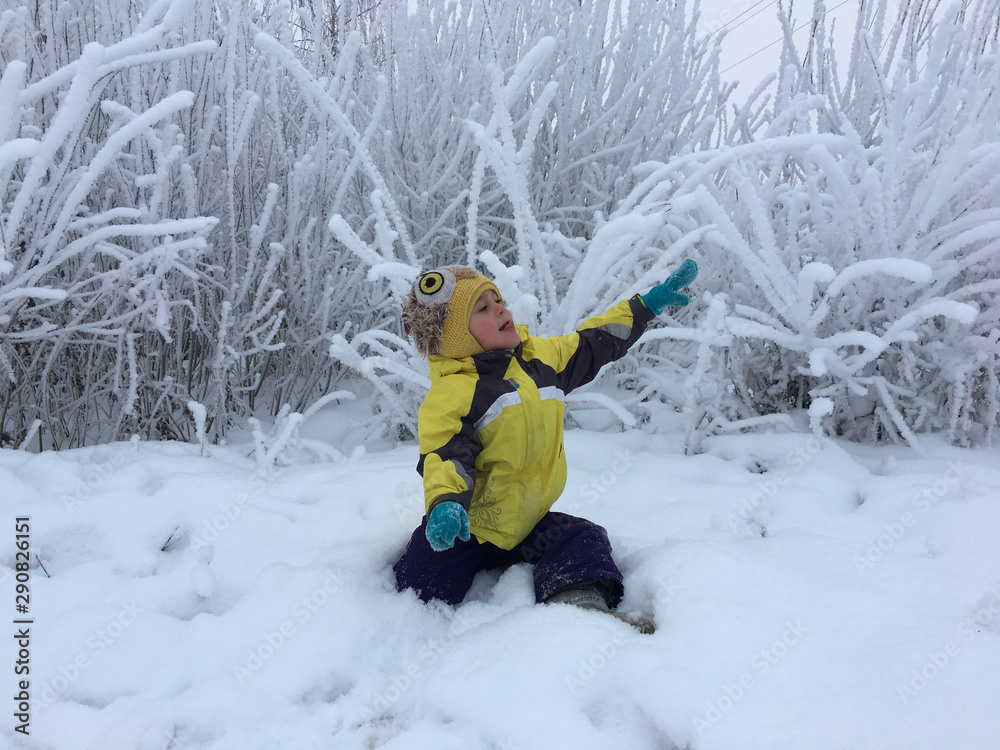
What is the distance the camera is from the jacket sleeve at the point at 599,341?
4.60ft

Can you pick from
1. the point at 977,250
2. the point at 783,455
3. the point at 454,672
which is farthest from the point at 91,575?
the point at 977,250

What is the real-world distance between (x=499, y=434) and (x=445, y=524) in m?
0.26

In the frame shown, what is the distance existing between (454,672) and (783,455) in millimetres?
1104

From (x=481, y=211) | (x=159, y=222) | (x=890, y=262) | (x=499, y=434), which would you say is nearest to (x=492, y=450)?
(x=499, y=434)

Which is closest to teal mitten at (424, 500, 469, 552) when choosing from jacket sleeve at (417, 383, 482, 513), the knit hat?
jacket sleeve at (417, 383, 482, 513)

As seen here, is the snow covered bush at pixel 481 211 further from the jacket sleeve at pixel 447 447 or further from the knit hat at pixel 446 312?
the jacket sleeve at pixel 447 447

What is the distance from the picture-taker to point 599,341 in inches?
55.6

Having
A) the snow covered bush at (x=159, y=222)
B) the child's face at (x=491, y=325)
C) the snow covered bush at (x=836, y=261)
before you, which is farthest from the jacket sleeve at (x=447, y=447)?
the snow covered bush at (x=159, y=222)

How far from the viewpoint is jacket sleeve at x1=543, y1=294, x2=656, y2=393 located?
140 cm

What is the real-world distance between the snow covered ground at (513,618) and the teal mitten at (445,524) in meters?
0.18

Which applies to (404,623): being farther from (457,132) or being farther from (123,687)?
(457,132)

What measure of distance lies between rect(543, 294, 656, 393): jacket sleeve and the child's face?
182 millimetres

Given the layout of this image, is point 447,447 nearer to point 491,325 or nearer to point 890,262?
point 491,325

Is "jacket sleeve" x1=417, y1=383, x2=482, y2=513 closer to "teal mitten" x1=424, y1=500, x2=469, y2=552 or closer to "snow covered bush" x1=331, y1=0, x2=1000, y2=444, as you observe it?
"teal mitten" x1=424, y1=500, x2=469, y2=552
